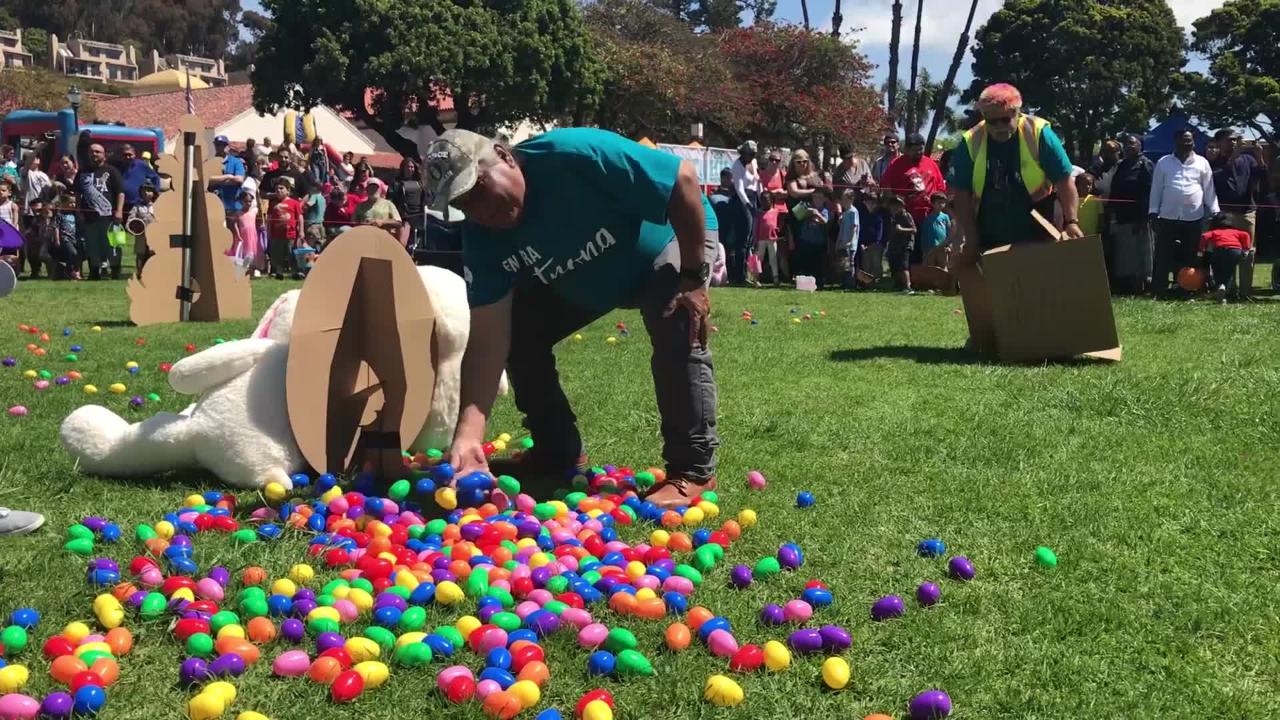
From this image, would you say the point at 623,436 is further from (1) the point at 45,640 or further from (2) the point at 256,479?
(1) the point at 45,640

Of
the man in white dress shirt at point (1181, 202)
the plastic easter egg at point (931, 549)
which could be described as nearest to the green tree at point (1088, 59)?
the man in white dress shirt at point (1181, 202)

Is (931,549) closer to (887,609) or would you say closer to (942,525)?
(942,525)

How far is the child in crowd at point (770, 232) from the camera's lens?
16.2 m

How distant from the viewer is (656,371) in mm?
4250

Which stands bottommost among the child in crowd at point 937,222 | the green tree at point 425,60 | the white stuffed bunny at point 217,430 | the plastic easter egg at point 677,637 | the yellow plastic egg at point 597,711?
the yellow plastic egg at point 597,711

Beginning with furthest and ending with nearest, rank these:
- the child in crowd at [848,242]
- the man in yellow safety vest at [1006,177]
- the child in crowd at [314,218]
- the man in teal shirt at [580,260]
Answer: the child in crowd at [314,218] < the child in crowd at [848,242] < the man in yellow safety vest at [1006,177] < the man in teal shirt at [580,260]

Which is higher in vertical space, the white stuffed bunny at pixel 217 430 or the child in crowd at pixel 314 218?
the child in crowd at pixel 314 218

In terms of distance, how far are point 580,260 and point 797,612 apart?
67.3 inches

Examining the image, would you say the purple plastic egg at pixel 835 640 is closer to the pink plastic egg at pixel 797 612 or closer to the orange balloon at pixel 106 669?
the pink plastic egg at pixel 797 612

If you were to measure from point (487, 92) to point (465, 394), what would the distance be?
103 feet

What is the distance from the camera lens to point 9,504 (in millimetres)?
4070

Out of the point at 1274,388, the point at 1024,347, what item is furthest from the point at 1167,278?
the point at 1274,388

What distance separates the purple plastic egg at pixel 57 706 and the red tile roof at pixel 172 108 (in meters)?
46.3

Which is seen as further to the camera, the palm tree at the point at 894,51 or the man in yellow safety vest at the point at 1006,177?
the palm tree at the point at 894,51
